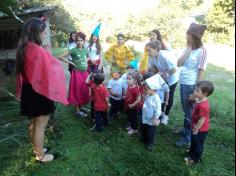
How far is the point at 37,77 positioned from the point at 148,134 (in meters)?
1.76

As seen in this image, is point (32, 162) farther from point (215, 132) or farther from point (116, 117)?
point (215, 132)

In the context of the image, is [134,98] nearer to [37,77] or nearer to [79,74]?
[79,74]

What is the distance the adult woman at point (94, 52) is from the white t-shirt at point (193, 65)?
6.83 feet

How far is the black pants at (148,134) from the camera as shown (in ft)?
13.8

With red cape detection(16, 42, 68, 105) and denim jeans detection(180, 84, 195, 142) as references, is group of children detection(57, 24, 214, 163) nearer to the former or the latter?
denim jeans detection(180, 84, 195, 142)

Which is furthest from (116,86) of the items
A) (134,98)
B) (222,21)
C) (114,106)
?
(222,21)

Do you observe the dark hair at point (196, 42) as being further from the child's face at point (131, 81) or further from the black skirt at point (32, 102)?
the black skirt at point (32, 102)

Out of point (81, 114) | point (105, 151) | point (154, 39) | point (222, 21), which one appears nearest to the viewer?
point (105, 151)

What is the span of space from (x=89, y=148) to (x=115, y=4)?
20671mm

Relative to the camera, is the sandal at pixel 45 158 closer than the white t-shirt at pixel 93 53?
Yes

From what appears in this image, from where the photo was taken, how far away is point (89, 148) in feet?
13.9

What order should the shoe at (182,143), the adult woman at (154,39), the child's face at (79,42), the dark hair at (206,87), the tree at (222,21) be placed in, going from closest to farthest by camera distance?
the dark hair at (206,87)
the shoe at (182,143)
the adult woman at (154,39)
the child's face at (79,42)
the tree at (222,21)

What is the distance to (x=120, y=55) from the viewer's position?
6.20 metres

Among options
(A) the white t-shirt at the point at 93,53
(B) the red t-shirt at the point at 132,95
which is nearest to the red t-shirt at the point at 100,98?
(B) the red t-shirt at the point at 132,95
